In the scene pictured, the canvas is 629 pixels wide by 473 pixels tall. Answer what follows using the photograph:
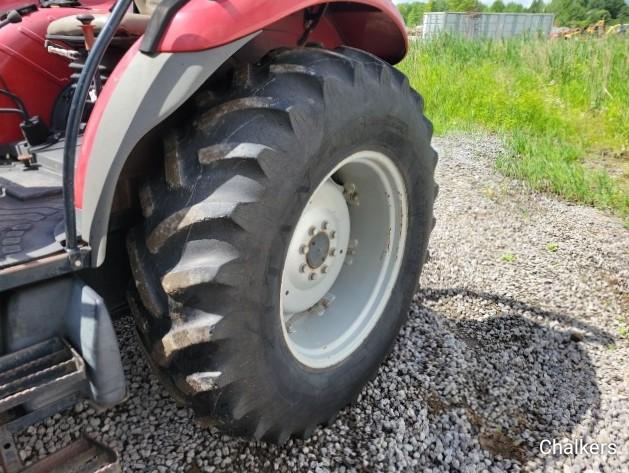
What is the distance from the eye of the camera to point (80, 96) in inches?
46.7

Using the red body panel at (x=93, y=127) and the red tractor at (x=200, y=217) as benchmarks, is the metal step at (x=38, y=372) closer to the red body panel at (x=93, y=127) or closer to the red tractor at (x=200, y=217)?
the red tractor at (x=200, y=217)

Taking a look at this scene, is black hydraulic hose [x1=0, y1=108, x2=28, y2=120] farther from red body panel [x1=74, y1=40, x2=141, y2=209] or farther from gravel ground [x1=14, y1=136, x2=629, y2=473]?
red body panel [x1=74, y1=40, x2=141, y2=209]

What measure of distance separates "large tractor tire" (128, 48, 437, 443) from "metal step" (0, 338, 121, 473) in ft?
0.73

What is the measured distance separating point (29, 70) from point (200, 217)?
2.00 m

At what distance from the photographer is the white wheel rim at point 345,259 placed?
186 cm

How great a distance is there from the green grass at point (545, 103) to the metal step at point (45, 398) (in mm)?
3664

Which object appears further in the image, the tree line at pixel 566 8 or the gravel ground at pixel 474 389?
the tree line at pixel 566 8

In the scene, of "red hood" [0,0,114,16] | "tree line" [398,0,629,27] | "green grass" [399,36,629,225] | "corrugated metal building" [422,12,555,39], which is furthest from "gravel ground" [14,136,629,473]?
"tree line" [398,0,629,27]

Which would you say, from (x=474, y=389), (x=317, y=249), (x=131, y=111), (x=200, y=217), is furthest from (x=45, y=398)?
(x=474, y=389)

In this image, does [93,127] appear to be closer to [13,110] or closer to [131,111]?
[131,111]

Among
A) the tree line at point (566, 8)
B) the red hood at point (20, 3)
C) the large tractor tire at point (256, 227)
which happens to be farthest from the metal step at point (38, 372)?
the tree line at point (566, 8)

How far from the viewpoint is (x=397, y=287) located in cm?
214

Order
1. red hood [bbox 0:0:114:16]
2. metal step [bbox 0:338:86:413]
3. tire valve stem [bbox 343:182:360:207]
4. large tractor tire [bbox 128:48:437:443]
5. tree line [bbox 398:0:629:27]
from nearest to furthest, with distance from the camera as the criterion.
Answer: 1. metal step [bbox 0:338:86:413]
2. large tractor tire [bbox 128:48:437:443]
3. tire valve stem [bbox 343:182:360:207]
4. red hood [bbox 0:0:114:16]
5. tree line [bbox 398:0:629:27]

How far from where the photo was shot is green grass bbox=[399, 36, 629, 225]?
436 cm
